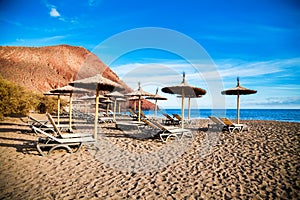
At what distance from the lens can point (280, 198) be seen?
279 cm

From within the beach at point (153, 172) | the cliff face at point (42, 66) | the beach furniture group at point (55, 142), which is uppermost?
the cliff face at point (42, 66)

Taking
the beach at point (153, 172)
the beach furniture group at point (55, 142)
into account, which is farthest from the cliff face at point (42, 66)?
the beach at point (153, 172)

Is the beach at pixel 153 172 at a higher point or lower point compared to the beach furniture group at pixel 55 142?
lower

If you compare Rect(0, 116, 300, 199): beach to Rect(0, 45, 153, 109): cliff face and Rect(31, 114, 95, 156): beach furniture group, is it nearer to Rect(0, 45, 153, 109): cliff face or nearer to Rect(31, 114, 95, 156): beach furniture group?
Rect(31, 114, 95, 156): beach furniture group

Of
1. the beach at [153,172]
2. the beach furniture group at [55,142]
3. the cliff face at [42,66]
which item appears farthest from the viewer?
the cliff face at [42,66]

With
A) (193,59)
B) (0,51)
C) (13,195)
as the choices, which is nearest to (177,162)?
(13,195)

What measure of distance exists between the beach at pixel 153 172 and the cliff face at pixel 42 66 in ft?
123

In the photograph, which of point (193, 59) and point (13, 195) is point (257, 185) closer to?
point (13, 195)

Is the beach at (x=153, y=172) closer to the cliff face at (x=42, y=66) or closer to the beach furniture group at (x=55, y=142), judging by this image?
the beach furniture group at (x=55, y=142)

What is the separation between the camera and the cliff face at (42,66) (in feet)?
133

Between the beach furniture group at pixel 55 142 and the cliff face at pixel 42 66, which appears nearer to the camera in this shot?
the beach furniture group at pixel 55 142

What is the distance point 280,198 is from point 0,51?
60.5 meters

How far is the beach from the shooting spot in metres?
2.91

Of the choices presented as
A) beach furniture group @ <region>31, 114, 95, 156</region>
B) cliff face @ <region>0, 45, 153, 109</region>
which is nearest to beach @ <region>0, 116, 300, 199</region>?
beach furniture group @ <region>31, 114, 95, 156</region>
